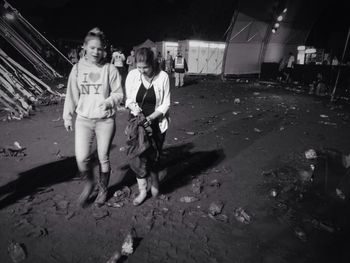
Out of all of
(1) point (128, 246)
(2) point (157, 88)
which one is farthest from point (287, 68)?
(1) point (128, 246)

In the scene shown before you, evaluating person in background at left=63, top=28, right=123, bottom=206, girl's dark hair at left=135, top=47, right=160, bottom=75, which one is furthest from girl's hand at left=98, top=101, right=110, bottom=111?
girl's dark hair at left=135, top=47, right=160, bottom=75

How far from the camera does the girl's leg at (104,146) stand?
10.5 feet

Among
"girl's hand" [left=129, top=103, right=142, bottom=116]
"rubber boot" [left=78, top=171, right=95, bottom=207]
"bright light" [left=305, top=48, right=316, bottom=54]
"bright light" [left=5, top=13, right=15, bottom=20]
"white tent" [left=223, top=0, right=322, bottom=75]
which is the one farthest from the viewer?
"bright light" [left=305, top=48, right=316, bottom=54]

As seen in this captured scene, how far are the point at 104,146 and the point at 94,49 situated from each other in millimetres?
1168

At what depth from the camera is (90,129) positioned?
320cm

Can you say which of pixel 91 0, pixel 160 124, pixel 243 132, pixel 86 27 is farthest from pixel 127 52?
pixel 160 124

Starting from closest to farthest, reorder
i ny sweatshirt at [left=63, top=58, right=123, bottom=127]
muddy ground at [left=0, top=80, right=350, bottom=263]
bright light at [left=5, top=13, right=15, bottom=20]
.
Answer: muddy ground at [left=0, top=80, right=350, bottom=263], i ny sweatshirt at [left=63, top=58, right=123, bottom=127], bright light at [left=5, top=13, right=15, bottom=20]

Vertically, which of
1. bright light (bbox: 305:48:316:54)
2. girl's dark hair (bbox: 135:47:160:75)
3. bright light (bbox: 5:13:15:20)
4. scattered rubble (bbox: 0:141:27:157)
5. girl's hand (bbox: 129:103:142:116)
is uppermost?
bright light (bbox: 5:13:15:20)

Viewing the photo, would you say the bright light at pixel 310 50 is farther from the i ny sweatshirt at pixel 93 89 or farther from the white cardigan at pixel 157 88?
the i ny sweatshirt at pixel 93 89

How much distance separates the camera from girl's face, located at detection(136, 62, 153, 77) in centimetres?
299

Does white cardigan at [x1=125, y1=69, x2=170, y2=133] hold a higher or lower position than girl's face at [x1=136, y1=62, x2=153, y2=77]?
lower

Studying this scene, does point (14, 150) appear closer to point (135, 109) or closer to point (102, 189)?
point (102, 189)

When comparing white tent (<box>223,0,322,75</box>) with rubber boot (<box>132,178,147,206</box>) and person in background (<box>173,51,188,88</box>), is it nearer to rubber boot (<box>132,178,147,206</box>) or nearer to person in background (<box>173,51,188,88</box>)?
person in background (<box>173,51,188,88</box>)

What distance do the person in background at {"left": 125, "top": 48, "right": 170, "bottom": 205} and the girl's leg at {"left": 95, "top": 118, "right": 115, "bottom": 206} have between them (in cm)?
32
